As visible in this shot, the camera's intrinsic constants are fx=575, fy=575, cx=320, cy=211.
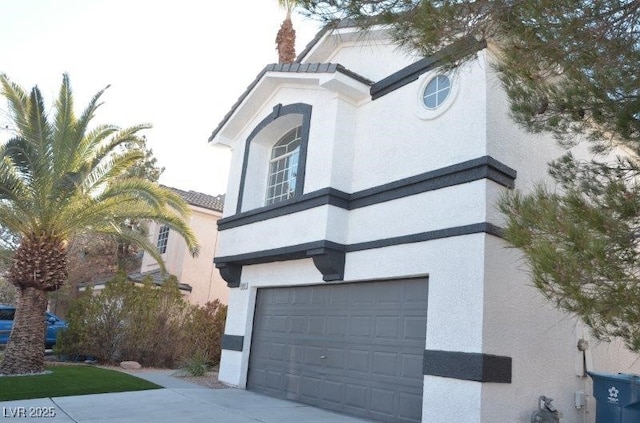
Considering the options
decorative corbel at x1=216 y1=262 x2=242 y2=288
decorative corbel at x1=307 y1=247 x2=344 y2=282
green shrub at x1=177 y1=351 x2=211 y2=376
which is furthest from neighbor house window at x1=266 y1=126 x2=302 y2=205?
green shrub at x1=177 y1=351 x2=211 y2=376

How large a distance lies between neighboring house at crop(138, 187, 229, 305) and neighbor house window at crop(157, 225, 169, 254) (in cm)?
14

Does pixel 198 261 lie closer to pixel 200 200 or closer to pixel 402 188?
pixel 200 200

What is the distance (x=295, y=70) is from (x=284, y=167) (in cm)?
230

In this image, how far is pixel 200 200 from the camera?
23.6 meters

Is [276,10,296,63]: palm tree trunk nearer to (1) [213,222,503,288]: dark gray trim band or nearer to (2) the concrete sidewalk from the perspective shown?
(1) [213,222,503,288]: dark gray trim band

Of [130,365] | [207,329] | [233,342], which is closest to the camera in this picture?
[233,342]

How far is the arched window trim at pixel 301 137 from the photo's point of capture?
1130cm

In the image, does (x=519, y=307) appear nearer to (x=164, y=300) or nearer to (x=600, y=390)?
(x=600, y=390)

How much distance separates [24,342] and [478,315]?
31.9 ft

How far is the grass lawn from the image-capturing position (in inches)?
392

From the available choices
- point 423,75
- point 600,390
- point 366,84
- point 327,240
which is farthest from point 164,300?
point 600,390

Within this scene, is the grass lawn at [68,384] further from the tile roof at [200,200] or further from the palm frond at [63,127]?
the tile roof at [200,200]

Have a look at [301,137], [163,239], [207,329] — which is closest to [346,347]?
[301,137]

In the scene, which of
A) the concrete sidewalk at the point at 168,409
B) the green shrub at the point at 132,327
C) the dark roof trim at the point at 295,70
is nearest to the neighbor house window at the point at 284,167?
the dark roof trim at the point at 295,70
